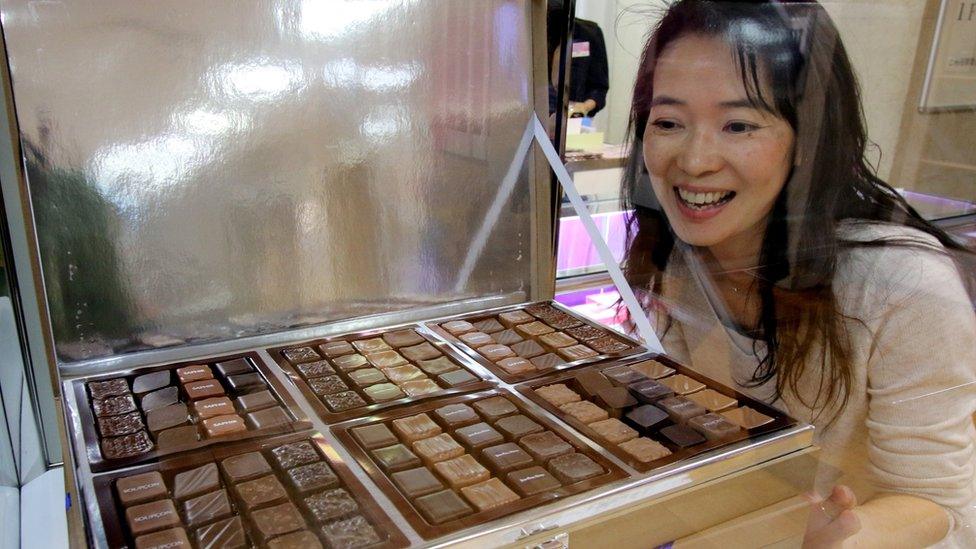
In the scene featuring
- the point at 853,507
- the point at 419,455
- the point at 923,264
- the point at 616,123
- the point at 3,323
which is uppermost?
the point at 616,123

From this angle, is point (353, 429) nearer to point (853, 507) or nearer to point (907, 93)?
point (853, 507)

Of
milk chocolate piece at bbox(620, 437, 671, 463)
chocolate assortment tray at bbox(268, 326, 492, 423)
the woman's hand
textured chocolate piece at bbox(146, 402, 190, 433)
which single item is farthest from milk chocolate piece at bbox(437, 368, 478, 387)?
the woman's hand

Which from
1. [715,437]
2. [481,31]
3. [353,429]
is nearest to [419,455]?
[353,429]

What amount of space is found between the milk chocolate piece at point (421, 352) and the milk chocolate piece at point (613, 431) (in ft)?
1.14

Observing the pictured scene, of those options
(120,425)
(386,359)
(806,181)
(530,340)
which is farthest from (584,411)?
(120,425)

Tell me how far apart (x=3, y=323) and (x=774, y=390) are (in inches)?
44.3

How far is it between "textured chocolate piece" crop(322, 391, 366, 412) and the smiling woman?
1.97 feet

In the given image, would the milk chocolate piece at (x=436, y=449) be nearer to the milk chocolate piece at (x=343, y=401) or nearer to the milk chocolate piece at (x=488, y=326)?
the milk chocolate piece at (x=343, y=401)

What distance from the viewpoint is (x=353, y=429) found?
44.4 inches

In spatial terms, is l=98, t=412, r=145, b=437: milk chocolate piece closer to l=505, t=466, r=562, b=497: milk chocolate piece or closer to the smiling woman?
l=505, t=466, r=562, b=497: milk chocolate piece

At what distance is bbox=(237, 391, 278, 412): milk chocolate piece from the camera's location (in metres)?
1.16

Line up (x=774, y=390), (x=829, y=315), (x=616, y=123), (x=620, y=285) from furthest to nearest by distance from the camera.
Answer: (x=620, y=285) < (x=616, y=123) < (x=774, y=390) < (x=829, y=315)

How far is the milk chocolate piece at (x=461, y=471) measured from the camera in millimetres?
1029

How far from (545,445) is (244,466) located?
0.43 meters
